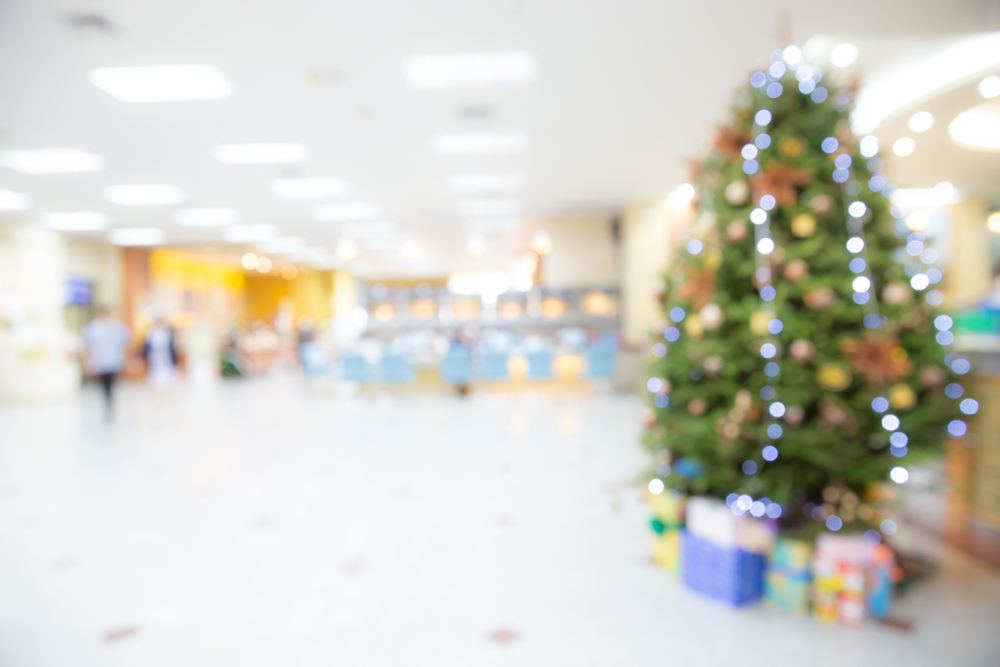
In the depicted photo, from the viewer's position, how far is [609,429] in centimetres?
647

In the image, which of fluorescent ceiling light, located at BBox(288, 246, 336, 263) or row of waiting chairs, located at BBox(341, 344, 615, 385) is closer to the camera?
row of waiting chairs, located at BBox(341, 344, 615, 385)

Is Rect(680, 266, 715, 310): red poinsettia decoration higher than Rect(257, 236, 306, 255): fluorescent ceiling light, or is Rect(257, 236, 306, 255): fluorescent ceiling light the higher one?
Rect(257, 236, 306, 255): fluorescent ceiling light

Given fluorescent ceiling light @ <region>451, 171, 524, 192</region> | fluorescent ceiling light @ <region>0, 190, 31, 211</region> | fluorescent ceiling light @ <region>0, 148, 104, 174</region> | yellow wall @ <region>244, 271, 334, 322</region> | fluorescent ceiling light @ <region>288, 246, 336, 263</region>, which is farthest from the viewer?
yellow wall @ <region>244, 271, 334, 322</region>

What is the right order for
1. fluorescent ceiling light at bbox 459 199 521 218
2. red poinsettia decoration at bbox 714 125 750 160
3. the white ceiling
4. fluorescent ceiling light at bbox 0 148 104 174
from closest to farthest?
red poinsettia decoration at bbox 714 125 750 160 < the white ceiling < fluorescent ceiling light at bbox 0 148 104 174 < fluorescent ceiling light at bbox 459 199 521 218

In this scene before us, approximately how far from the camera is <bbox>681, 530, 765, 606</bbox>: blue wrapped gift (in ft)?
7.68

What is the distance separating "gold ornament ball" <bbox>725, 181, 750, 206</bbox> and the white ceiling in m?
1.89

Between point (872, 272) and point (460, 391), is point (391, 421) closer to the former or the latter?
point (460, 391)

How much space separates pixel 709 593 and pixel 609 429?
159 inches

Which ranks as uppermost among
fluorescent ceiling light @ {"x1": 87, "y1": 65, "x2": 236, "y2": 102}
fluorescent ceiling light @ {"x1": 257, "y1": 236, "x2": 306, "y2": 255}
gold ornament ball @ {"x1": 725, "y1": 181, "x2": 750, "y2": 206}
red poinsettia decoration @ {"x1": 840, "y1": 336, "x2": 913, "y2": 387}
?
fluorescent ceiling light @ {"x1": 257, "y1": 236, "x2": 306, "y2": 255}

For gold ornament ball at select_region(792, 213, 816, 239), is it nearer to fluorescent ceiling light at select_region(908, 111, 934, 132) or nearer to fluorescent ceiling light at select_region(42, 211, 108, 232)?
fluorescent ceiling light at select_region(908, 111, 934, 132)

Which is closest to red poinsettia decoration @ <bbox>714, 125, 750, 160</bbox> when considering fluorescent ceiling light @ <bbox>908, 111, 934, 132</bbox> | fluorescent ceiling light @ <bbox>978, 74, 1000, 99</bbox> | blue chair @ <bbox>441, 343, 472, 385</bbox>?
fluorescent ceiling light @ <bbox>978, 74, 1000, 99</bbox>

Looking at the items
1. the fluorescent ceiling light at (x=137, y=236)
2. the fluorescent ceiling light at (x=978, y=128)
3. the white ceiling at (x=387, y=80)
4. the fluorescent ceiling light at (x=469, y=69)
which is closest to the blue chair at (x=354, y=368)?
the white ceiling at (x=387, y=80)

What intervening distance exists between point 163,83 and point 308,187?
12.6ft

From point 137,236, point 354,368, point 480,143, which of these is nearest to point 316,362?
point 354,368
